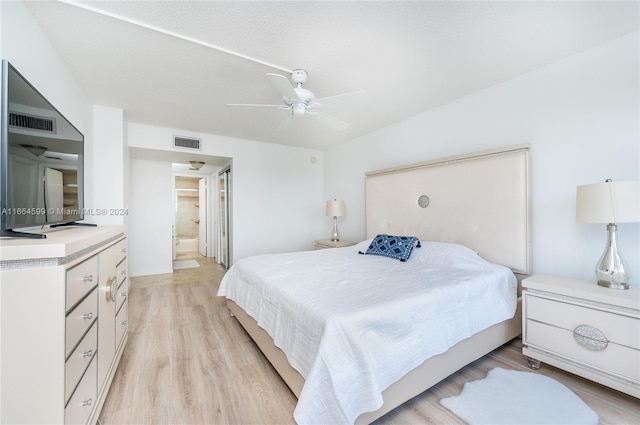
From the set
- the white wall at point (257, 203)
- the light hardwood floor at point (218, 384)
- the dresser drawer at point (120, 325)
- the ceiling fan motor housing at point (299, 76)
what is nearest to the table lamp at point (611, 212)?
the light hardwood floor at point (218, 384)

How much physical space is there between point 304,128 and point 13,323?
3706 mm

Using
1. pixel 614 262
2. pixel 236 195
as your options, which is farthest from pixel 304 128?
pixel 614 262

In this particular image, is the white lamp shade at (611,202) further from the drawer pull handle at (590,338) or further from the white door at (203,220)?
the white door at (203,220)

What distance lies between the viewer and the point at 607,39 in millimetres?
2062

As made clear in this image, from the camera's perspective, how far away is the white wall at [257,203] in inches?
183

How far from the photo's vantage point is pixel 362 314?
1.43 metres

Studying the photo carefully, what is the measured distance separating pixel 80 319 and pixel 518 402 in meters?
2.46

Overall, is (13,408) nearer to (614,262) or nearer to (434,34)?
(434,34)

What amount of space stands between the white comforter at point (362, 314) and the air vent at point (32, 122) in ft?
5.27

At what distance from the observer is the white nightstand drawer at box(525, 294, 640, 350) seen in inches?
63.9

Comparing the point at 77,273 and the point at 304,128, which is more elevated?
the point at 304,128

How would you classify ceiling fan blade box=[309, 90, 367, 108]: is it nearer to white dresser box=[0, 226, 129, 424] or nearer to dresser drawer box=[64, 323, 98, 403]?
white dresser box=[0, 226, 129, 424]

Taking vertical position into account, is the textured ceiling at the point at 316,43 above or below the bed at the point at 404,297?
above

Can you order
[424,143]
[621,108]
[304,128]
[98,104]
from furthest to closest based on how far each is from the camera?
[304,128] → [424,143] → [98,104] → [621,108]
